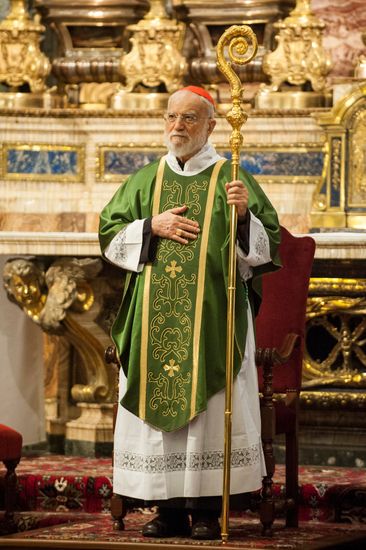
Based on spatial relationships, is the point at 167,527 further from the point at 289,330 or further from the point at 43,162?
the point at 43,162

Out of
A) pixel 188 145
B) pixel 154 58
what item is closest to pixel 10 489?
pixel 188 145

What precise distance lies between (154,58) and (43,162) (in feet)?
2.53

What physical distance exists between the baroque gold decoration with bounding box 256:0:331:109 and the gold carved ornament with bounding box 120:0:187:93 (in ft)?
1.53

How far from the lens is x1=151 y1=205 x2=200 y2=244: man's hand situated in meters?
7.34

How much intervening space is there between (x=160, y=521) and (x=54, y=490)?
129 centimetres

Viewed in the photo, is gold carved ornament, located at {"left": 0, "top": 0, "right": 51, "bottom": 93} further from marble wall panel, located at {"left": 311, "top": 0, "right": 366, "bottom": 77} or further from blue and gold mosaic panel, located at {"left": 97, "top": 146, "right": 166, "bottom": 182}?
marble wall panel, located at {"left": 311, "top": 0, "right": 366, "bottom": 77}

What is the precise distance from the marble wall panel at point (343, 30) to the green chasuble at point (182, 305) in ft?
8.64

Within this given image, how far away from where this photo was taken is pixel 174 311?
7.42 metres

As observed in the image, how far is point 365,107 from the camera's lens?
9312 millimetres

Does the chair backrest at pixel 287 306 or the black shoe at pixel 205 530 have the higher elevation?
the chair backrest at pixel 287 306

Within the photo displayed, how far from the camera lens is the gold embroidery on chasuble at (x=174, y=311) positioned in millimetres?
7387

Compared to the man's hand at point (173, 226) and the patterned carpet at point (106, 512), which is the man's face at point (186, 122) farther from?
the patterned carpet at point (106, 512)

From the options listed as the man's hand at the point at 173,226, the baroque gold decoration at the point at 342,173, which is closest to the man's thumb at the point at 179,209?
the man's hand at the point at 173,226

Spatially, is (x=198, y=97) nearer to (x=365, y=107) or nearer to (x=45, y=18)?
(x=365, y=107)
